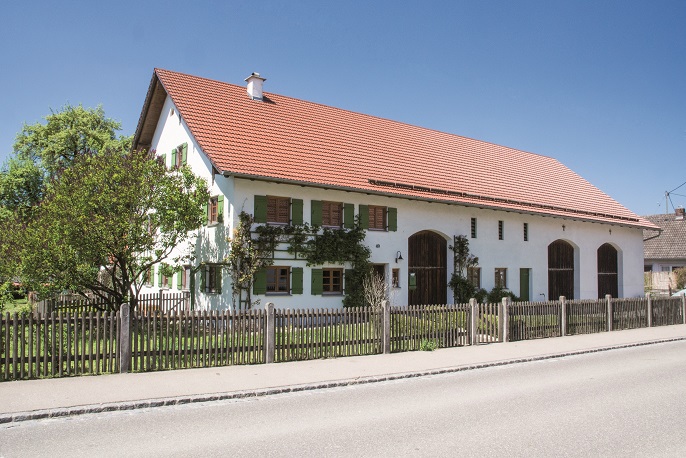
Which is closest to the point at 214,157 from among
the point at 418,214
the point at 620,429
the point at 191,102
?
the point at 191,102

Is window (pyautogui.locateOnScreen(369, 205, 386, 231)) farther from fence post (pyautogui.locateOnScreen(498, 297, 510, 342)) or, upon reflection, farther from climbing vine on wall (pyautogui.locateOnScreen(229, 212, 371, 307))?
fence post (pyautogui.locateOnScreen(498, 297, 510, 342))

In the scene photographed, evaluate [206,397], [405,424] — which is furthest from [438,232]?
[405,424]

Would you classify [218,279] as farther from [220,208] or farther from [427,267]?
[427,267]

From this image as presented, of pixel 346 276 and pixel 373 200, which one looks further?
pixel 373 200

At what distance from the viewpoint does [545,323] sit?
17984 mm

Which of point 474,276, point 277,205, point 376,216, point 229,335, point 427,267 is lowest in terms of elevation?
point 229,335

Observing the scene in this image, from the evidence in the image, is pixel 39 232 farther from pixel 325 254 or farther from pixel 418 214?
pixel 418 214

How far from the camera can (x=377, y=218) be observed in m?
23.5

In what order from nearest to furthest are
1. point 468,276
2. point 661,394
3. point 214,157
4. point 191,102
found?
point 661,394 → point 214,157 → point 191,102 → point 468,276

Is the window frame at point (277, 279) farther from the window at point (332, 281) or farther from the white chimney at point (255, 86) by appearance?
the white chimney at point (255, 86)

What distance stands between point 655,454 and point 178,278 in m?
20.1

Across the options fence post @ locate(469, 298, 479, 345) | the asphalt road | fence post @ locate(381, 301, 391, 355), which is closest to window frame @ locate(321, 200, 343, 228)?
fence post @ locate(469, 298, 479, 345)

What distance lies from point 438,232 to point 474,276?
305 cm

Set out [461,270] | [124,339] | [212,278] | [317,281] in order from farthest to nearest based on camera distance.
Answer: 1. [461,270]
2. [212,278]
3. [317,281]
4. [124,339]
